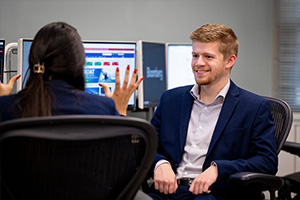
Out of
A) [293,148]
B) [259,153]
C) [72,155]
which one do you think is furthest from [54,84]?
[293,148]

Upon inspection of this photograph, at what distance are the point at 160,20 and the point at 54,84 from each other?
2820 millimetres

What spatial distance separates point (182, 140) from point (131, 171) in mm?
676

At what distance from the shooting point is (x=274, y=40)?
151 inches

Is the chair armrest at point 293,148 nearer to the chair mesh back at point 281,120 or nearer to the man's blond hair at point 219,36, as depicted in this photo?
the chair mesh back at point 281,120

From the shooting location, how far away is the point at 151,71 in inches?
122

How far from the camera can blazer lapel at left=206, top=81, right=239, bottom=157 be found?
1660 mm

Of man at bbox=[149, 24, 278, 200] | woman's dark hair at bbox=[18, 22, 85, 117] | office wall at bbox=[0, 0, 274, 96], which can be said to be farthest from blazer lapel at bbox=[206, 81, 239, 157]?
office wall at bbox=[0, 0, 274, 96]

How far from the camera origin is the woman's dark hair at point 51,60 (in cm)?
115

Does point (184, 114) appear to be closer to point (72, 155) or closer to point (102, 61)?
point (72, 155)

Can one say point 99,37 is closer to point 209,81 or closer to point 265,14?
point 265,14

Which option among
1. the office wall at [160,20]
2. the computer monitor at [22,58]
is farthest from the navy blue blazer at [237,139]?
the office wall at [160,20]

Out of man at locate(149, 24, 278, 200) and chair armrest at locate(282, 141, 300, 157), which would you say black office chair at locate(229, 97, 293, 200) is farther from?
chair armrest at locate(282, 141, 300, 157)

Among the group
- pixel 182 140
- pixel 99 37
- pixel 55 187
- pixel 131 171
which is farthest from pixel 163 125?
pixel 99 37

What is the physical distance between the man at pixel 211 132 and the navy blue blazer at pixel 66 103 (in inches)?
22.5
